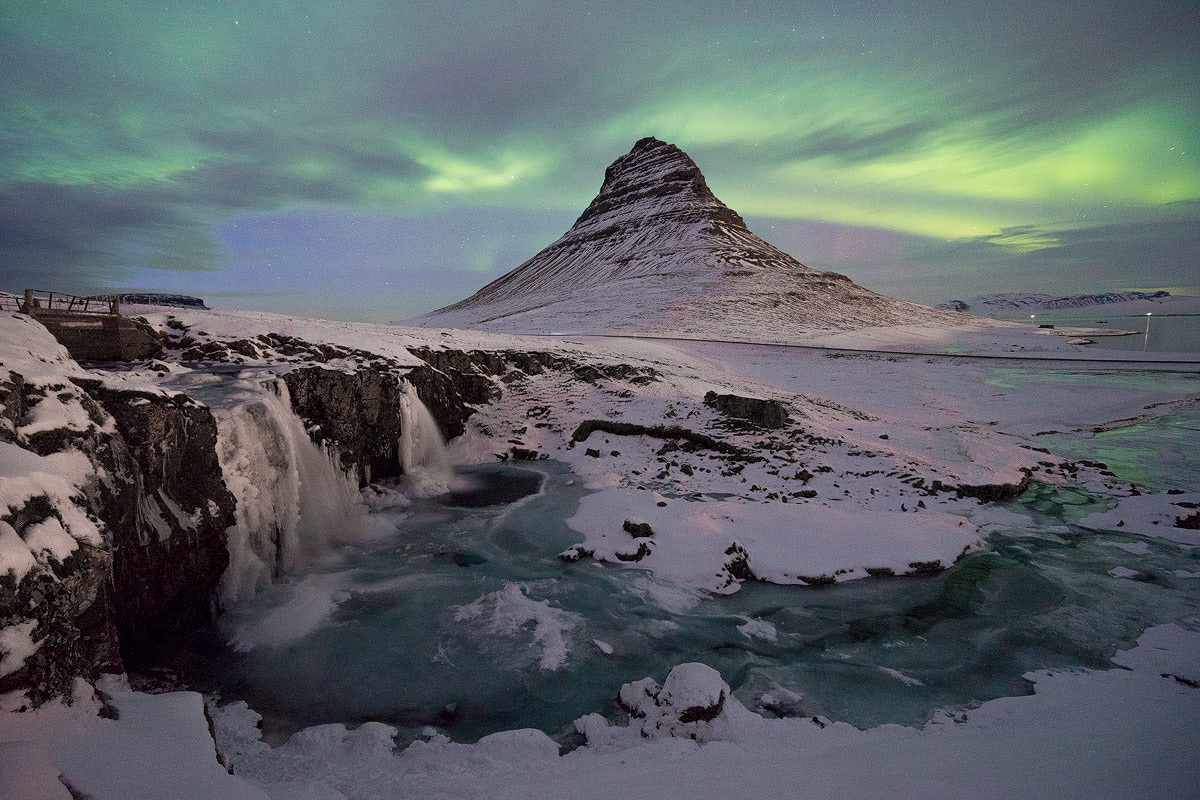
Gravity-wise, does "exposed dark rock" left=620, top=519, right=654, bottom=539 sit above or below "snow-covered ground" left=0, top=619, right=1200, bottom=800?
above

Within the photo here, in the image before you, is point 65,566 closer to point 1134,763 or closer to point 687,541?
point 687,541

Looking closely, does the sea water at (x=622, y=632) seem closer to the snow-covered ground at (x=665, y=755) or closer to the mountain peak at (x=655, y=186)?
the snow-covered ground at (x=665, y=755)

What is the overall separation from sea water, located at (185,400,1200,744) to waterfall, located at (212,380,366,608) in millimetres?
601

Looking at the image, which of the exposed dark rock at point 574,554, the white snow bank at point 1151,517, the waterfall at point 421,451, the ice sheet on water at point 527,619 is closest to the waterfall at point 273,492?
the waterfall at point 421,451

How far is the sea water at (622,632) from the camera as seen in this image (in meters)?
7.12

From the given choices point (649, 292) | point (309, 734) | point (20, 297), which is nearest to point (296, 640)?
point (309, 734)

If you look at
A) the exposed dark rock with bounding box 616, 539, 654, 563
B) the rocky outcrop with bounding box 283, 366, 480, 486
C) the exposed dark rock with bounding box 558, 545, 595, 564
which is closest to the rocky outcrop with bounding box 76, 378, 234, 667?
the rocky outcrop with bounding box 283, 366, 480, 486

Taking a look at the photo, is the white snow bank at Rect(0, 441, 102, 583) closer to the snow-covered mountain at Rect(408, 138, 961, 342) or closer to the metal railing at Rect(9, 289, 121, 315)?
the metal railing at Rect(9, 289, 121, 315)

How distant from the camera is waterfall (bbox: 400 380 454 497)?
53.9ft

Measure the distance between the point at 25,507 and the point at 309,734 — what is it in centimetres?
396

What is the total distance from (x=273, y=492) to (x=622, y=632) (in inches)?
317

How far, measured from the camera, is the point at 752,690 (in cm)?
730

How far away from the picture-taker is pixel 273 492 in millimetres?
11055

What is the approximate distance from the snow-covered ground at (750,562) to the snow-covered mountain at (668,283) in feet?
121
